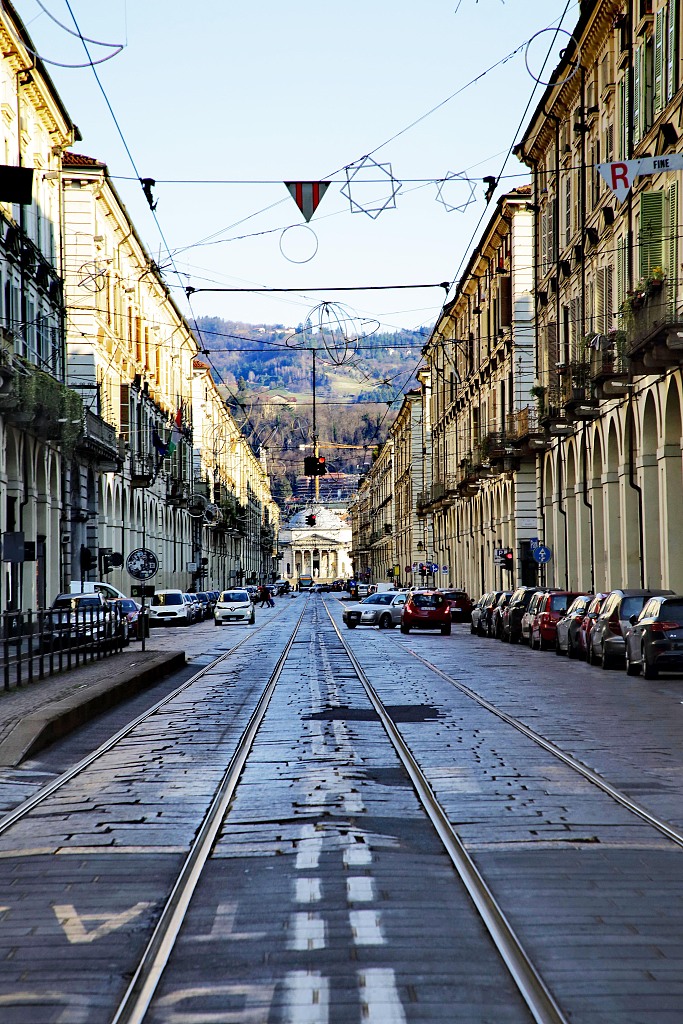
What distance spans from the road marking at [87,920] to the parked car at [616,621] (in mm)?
20678

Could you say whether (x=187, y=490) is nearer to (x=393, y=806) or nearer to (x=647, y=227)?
(x=647, y=227)

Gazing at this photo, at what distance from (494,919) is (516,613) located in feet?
115

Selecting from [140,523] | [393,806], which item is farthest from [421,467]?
[393,806]

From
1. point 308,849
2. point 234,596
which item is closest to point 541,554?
point 234,596

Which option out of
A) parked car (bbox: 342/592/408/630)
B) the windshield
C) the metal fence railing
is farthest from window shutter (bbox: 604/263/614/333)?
the windshield

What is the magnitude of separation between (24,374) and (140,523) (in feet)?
109

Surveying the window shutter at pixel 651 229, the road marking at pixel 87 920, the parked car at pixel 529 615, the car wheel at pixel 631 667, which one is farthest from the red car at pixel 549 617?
the road marking at pixel 87 920

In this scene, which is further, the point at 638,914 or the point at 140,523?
the point at 140,523

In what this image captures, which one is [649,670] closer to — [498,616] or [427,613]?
[498,616]

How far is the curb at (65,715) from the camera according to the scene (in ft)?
45.3

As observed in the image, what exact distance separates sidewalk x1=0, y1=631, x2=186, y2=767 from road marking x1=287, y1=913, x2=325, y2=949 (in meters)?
7.13

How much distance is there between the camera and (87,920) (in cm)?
707

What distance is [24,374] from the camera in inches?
1522

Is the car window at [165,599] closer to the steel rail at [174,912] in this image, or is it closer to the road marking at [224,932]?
the steel rail at [174,912]
